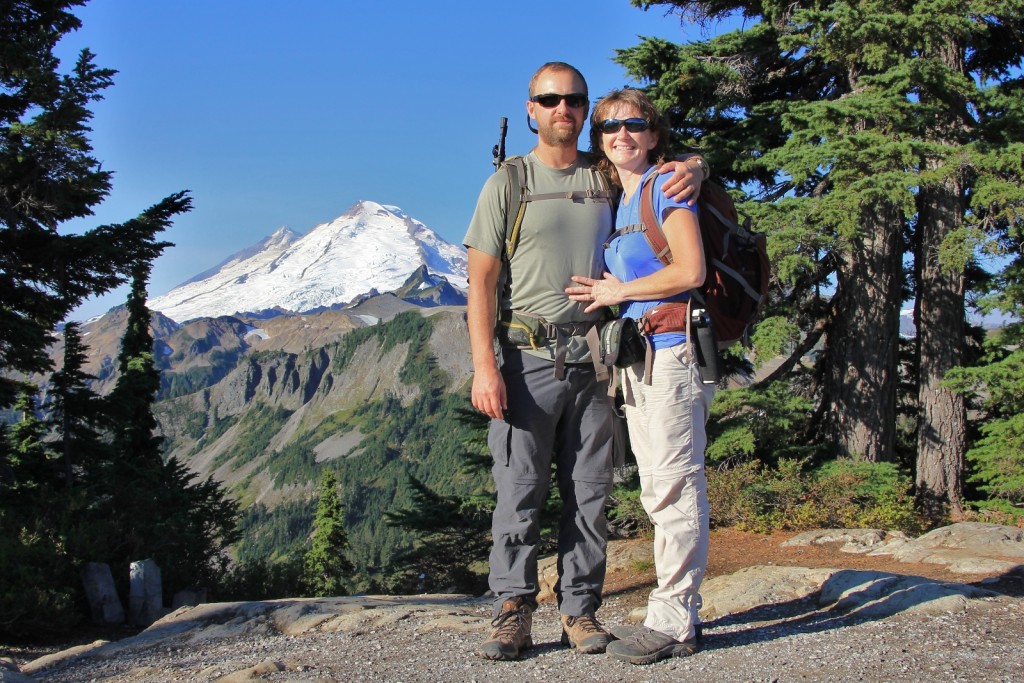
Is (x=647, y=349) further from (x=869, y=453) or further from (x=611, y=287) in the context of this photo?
(x=869, y=453)

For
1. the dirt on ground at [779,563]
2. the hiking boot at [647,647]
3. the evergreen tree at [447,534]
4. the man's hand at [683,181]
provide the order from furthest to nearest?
the evergreen tree at [447,534], the dirt on ground at [779,563], the hiking boot at [647,647], the man's hand at [683,181]

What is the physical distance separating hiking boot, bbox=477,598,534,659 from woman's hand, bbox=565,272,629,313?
4.80 feet

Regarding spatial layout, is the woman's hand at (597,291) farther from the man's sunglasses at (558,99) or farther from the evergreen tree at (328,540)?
the evergreen tree at (328,540)

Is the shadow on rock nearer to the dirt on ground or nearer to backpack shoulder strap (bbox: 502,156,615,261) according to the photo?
the dirt on ground

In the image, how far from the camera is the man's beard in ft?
13.2

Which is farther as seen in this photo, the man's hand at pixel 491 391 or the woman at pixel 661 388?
the man's hand at pixel 491 391

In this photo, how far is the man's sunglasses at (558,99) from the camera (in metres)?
3.98

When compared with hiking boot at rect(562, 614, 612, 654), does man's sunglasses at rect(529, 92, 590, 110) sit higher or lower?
higher

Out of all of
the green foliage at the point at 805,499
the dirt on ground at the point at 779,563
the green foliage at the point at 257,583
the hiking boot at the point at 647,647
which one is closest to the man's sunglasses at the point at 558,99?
the hiking boot at the point at 647,647

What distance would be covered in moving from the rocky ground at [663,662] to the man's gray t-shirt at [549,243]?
5.17ft

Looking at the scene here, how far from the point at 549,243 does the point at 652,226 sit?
0.49 meters

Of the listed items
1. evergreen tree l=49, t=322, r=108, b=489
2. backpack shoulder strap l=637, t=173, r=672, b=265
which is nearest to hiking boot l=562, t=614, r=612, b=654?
backpack shoulder strap l=637, t=173, r=672, b=265

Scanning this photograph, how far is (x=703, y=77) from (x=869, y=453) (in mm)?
5753

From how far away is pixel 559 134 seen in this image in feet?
13.2
